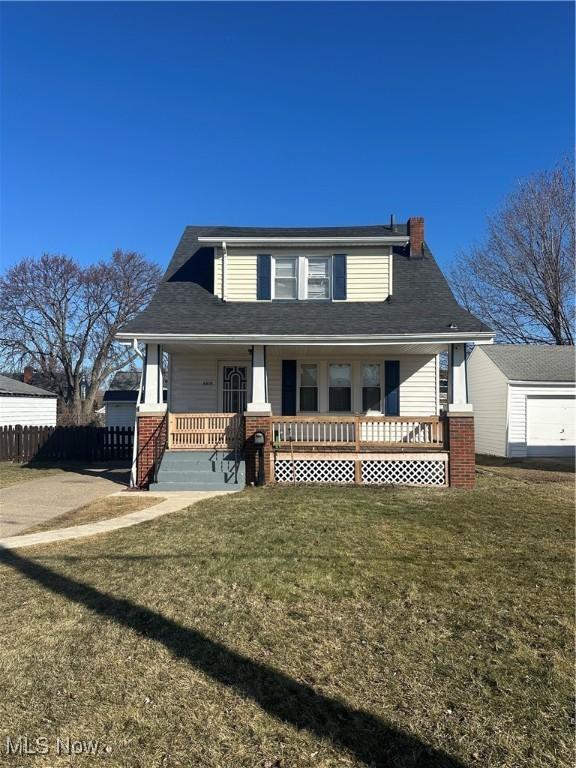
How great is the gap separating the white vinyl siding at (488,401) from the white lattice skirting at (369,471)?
30.1 feet

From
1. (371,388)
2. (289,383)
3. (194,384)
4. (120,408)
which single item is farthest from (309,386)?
(120,408)

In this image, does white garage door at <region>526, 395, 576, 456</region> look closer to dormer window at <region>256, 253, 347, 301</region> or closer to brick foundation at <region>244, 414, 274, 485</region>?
dormer window at <region>256, 253, 347, 301</region>

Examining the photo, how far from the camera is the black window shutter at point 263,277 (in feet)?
42.8

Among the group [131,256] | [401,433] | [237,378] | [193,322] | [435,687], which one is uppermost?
[131,256]

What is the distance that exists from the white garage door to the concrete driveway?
14276 mm

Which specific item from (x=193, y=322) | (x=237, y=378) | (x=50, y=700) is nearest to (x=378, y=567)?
(x=50, y=700)

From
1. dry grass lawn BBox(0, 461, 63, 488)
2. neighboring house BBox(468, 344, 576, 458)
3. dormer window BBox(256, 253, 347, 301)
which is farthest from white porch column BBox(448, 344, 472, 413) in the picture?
dry grass lawn BBox(0, 461, 63, 488)

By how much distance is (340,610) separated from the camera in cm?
411

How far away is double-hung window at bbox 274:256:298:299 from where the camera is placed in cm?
1317

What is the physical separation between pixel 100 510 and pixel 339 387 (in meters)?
7.00

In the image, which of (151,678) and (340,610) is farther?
(340,610)

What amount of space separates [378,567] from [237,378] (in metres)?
8.93

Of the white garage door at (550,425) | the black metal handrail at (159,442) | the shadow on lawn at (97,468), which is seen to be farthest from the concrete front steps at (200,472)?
the white garage door at (550,425)

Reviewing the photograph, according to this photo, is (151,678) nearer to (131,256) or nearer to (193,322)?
(193,322)
